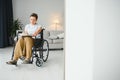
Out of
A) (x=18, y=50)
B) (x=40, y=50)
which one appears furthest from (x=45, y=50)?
(x=18, y=50)

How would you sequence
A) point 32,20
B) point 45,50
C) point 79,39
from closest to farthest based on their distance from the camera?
point 79,39, point 32,20, point 45,50

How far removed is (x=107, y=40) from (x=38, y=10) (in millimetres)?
449

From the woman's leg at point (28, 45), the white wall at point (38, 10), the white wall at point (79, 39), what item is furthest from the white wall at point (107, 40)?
the woman's leg at point (28, 45)

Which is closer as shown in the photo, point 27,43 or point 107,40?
point 107,40

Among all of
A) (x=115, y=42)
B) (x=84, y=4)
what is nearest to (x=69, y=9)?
(x=84, y=4)

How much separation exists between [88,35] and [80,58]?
0.10 meters

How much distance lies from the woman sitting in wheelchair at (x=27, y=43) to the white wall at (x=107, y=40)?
0.38m

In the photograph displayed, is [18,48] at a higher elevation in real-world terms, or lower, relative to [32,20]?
lower

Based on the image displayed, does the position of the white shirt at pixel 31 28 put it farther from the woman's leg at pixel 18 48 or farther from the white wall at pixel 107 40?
the white wall at pixel 107 40

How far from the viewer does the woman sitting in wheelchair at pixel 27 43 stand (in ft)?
2.82

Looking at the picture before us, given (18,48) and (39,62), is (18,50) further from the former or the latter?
(39,62)

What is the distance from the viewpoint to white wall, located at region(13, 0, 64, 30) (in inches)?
34.2

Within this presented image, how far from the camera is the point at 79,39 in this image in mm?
573

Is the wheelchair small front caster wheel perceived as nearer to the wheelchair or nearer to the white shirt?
the wheelchair
